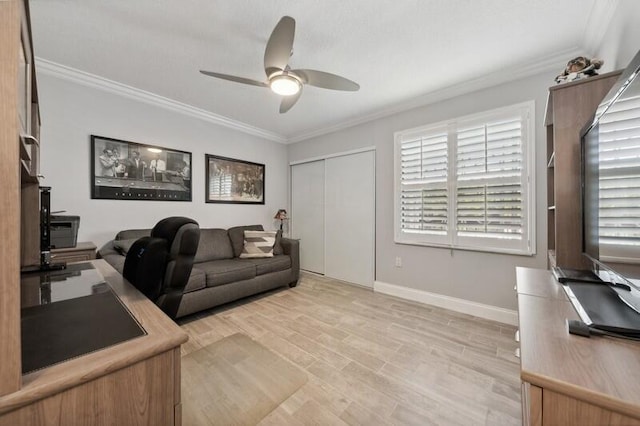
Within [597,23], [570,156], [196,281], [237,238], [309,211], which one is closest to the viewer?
[570,156]

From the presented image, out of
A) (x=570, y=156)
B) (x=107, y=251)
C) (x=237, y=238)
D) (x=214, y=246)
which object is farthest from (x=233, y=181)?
(x=570, y=156)

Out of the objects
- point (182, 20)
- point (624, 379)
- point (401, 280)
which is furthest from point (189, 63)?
point (401, 280)

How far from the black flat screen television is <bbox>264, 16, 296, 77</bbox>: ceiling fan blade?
5.12ft

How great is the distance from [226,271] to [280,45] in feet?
7.42

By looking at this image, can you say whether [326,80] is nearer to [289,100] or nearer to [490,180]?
[289,100]

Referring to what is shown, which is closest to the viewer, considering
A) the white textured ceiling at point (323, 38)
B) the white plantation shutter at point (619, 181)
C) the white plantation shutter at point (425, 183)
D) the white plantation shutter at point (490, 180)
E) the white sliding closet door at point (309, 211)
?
the white plantation shutter at point (619, 181)

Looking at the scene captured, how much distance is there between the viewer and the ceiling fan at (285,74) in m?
1.56

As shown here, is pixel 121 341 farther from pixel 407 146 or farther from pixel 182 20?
pixel 407 146

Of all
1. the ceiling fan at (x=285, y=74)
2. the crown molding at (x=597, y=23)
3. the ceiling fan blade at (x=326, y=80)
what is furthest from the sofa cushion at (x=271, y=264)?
the crown molding at (x=597, y=23)

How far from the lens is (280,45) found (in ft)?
5.31

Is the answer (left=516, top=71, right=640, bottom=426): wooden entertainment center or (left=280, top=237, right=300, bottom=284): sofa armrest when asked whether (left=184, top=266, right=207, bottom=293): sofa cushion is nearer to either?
(left=280, top=237, right=300, bottom=284): sofa armrest

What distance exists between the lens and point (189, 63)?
2.29 m

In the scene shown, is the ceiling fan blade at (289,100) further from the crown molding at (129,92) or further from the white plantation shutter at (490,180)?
the white plantation shutter at (490,180)

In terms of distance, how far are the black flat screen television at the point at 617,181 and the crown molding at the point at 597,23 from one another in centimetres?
111
